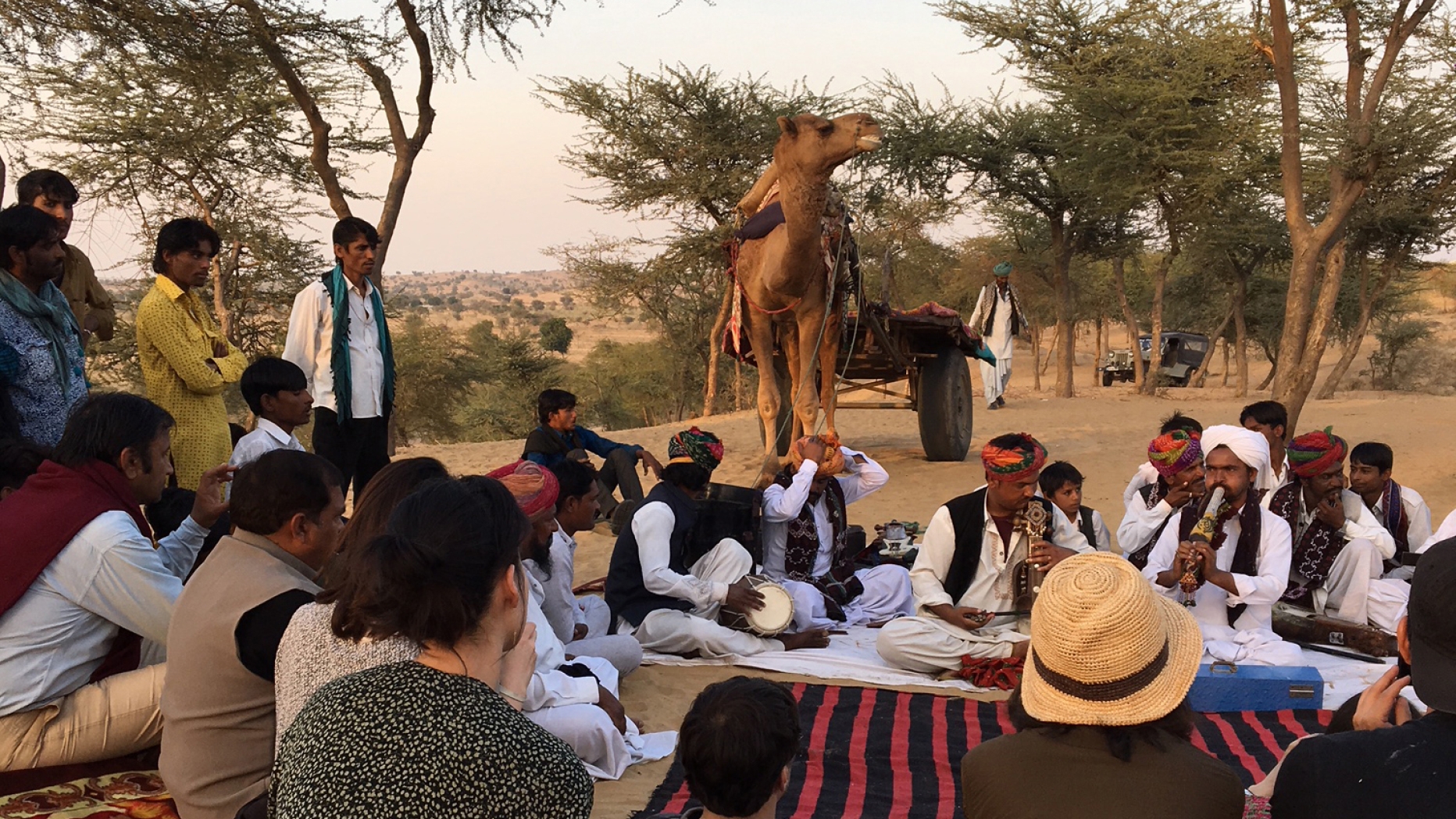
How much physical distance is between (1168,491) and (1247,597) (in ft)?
4.11

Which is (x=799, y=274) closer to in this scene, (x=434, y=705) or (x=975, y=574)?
(x=975, y=574)

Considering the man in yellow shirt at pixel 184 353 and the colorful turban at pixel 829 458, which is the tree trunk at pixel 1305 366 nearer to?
the colorful turban at pixel 829 458

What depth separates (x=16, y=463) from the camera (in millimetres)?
4301

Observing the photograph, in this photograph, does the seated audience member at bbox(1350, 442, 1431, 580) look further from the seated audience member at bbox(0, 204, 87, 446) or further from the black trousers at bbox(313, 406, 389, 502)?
the seated audience member at bbox(0, 204, 87, 446)

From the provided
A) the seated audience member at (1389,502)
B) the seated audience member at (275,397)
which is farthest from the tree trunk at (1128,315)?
the seated audience member at (275,397)

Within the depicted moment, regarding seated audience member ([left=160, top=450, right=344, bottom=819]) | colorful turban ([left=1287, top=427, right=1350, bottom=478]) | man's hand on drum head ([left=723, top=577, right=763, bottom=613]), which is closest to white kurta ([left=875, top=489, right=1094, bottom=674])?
man's hand on drum head ([left=723, top=577, right=763, bottom=613])

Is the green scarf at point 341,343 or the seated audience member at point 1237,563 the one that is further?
the green scarf at point 341,343

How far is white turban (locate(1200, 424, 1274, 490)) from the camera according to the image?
5.18 metres

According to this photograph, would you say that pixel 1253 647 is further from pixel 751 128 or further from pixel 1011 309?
pixel 751 128

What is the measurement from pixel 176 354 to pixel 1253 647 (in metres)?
4.75

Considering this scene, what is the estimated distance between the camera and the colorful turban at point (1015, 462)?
4938 millimetres

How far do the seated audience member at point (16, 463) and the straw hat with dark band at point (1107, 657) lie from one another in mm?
3686

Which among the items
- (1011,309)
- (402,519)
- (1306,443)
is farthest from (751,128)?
(402,519)

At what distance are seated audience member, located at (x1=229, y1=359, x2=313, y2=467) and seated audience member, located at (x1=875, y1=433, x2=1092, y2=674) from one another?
273 cm
